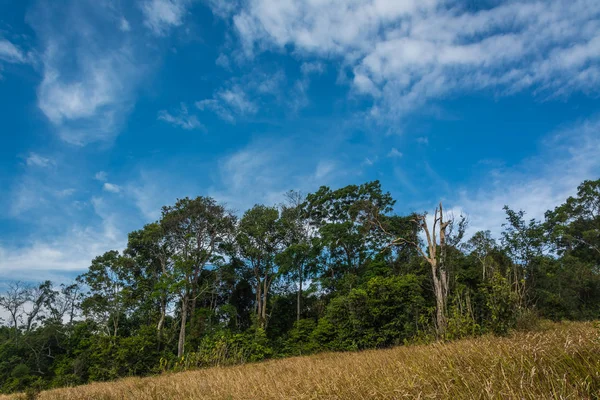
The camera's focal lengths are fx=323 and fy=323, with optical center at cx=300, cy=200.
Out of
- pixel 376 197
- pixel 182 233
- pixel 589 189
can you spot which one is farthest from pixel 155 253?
pixel 589 189

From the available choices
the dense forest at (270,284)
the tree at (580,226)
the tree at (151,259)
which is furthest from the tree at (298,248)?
the tree at (580,226)

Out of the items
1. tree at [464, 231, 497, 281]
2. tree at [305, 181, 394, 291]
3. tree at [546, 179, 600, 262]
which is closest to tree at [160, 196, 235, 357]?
tree at [305, 181, 394, 291]

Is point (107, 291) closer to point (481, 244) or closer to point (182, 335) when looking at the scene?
point (182, 335)

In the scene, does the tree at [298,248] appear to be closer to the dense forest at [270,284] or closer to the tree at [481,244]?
the dense forest at [270,284]

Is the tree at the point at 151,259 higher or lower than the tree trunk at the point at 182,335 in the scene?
higher

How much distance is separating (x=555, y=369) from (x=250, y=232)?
24.5 m

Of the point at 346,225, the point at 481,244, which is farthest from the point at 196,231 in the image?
the point at 481,244

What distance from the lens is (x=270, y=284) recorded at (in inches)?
1080

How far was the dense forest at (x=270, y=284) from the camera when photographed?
66.2 feet

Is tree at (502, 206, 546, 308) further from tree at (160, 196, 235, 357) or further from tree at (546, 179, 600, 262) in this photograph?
tree at (160, 196, 235, 357)

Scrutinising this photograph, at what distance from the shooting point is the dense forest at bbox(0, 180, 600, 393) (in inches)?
794

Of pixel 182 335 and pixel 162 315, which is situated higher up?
pixel 162 315

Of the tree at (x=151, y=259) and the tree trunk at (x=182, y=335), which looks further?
the tree at (x=151, y=259)

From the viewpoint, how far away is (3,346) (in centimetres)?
2777
